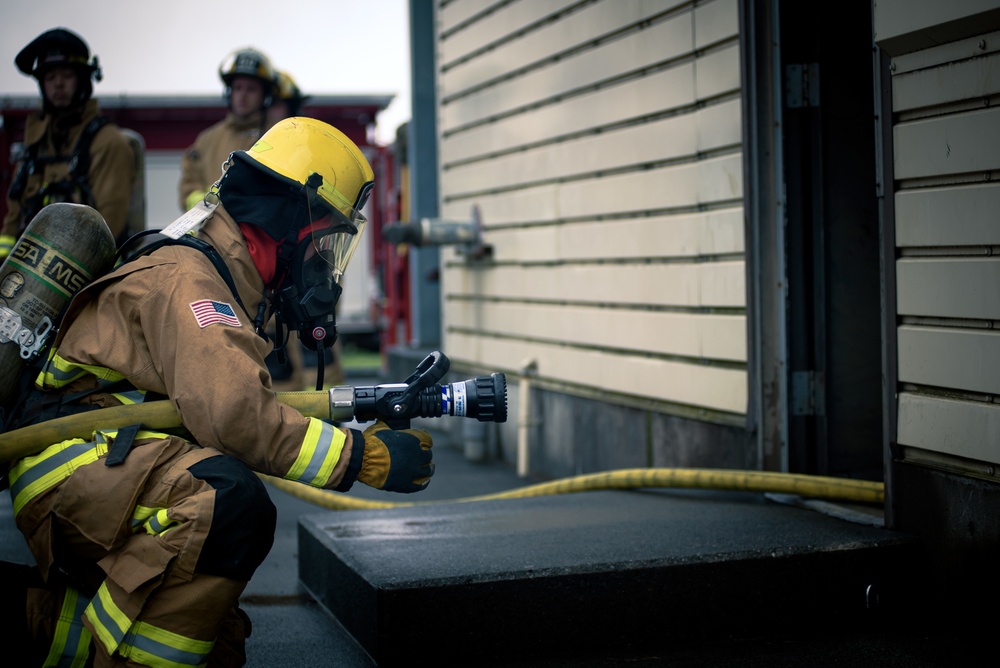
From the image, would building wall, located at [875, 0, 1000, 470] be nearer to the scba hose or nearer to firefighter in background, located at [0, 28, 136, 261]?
the scba hose

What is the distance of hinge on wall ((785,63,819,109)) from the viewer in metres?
4.77

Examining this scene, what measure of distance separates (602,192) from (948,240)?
9.53ft

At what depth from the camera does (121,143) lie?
6215 millimetres

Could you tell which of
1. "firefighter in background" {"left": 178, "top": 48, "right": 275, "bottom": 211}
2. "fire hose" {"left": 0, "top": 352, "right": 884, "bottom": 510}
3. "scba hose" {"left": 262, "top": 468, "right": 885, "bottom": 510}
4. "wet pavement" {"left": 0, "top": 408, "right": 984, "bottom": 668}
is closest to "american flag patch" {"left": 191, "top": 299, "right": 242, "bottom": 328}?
"fire hose" {"left": 0, "top": 352, "right": 884, "bottom": 510}

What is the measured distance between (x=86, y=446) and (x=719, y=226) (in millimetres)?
3260

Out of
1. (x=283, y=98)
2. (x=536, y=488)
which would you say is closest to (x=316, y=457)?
(x=536, y=488)

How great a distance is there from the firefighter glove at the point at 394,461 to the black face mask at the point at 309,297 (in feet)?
1.27

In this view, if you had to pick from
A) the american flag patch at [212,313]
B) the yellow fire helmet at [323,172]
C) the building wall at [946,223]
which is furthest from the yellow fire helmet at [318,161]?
the building wall at [946,223]

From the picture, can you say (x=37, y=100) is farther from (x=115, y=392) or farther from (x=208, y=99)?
(x=115, y=392)

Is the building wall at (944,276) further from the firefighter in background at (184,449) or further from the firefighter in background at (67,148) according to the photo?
the firefighter in background at (67,148)

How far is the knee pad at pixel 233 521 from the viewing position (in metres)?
2.79

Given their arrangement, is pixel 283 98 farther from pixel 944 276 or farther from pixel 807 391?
pixel 944 276

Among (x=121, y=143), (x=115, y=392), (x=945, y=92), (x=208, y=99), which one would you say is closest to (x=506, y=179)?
(x=121, y=143)

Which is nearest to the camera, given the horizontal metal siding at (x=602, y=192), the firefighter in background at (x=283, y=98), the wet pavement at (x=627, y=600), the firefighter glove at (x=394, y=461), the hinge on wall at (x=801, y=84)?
the firefighter glove at (x=394, y=461)
